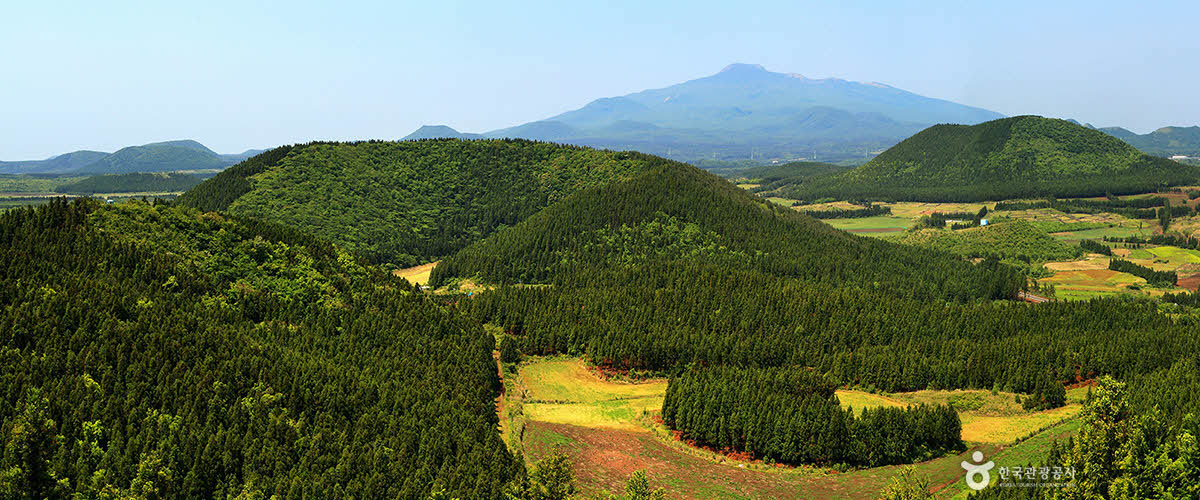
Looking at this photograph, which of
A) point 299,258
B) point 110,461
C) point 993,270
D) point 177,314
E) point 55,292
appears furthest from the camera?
point 993,270

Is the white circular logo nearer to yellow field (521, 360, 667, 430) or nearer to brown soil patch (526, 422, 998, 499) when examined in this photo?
brown soil patch (526, 422, 998, 499)

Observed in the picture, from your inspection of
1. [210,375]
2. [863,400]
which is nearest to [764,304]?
[863,400]

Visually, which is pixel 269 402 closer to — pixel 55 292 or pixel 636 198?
pixel 55 292

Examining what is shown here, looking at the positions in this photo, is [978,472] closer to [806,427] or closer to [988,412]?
[806,427]

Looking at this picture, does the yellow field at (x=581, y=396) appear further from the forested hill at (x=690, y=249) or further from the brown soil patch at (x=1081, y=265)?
the brown soil patch at (x=1081, y=265)

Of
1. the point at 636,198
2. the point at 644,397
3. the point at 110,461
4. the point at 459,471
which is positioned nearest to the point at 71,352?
the point at 110,461

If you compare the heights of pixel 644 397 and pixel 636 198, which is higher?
pixel 636 198

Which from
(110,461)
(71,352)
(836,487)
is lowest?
(836,487)
